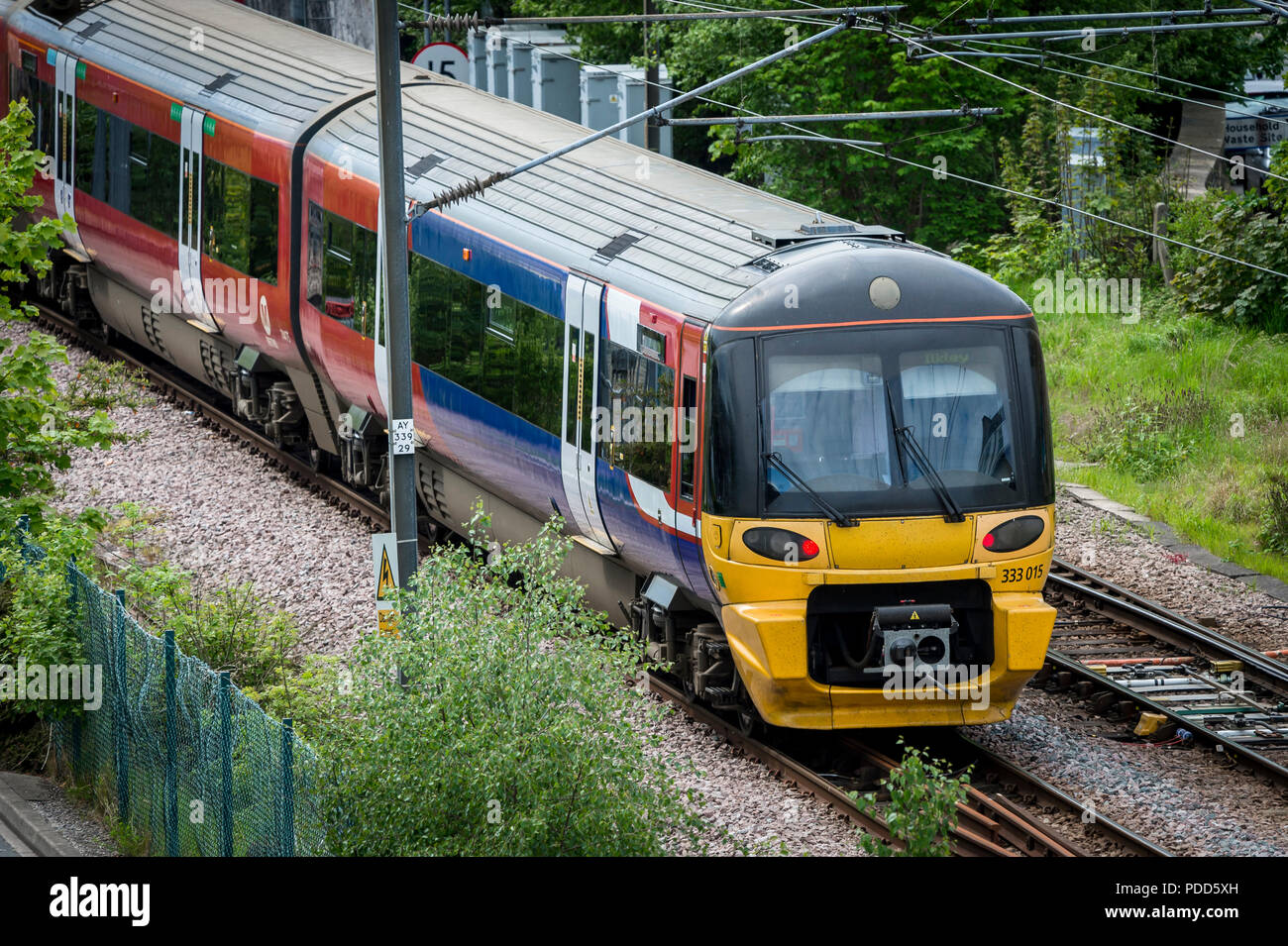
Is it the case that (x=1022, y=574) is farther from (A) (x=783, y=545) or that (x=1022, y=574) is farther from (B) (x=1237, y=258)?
(B) (x=1237, y=258)

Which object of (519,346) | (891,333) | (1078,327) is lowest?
(1078,327)

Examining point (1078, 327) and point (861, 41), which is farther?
point (861, 41)

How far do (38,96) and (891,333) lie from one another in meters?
14.7

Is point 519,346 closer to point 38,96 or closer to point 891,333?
point 891,333

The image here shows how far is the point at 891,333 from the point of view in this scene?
10.5 meters

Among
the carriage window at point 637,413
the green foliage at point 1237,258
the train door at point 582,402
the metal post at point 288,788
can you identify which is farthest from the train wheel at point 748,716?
the green foliage at point 1237,258

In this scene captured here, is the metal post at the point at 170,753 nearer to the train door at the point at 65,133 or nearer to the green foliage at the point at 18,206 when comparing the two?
the green foliage at the point at 18,206

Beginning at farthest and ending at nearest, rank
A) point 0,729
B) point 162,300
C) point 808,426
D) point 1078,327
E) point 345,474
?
point 1078,327, point 162,300, point 345,474, point 0,729, point 808,426

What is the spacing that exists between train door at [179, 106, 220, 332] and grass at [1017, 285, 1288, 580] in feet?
32.8

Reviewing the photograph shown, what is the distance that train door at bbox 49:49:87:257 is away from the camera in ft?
66.5

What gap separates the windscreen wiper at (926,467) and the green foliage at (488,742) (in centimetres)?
284

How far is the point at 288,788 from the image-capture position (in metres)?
8.16

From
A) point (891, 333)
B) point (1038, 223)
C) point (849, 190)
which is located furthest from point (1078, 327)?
point (891, 333)

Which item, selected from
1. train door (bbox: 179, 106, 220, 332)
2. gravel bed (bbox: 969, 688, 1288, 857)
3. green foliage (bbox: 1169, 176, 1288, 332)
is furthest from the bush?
train door (bbox: 179, 106, 220, 332)
